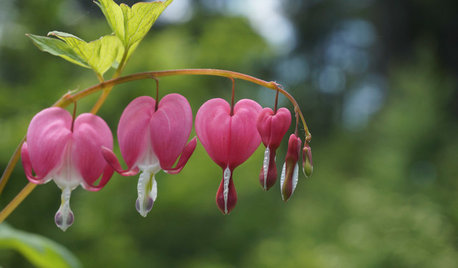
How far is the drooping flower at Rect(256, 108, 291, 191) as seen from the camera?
0.63 meters

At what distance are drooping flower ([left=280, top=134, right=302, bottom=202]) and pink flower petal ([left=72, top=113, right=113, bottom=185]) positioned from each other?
0.26 metres

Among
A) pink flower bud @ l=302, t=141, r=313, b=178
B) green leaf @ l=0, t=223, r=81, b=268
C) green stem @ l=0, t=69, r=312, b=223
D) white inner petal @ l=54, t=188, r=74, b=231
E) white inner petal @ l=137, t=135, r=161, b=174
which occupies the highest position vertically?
green stem @ l=0, t=69, r=312, b=223

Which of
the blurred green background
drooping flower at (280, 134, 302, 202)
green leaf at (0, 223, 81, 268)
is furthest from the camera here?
the blurred green background

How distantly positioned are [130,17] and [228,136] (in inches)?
8.9

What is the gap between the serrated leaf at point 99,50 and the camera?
0.67 metres

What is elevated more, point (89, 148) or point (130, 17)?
point (130, 17)

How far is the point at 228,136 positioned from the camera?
0.67m

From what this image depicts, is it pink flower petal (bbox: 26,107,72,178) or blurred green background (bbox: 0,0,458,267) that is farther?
blurred green background (bbox: 0,0,458,267)

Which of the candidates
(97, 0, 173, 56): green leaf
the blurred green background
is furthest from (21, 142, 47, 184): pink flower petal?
the blurred green background

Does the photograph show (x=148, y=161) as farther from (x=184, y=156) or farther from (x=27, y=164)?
(x=27, y=164)

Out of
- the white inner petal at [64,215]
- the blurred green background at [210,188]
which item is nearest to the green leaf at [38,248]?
the white inner petal at [64,215]

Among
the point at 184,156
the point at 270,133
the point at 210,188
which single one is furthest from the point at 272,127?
the point at 210,188

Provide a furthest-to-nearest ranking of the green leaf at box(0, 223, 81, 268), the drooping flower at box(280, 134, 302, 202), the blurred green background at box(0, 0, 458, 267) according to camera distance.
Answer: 1. the blurred green background at box(0, 0, 458, 267)
2. the green leaf at box(0, 223, 81, 268)
3. the drooping flower at box(280, 134, 302, 202)

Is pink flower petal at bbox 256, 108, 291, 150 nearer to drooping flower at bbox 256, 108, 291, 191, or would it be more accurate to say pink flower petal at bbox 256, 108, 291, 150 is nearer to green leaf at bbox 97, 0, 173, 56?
drooping flower at bbox 256, 108, 291, 191
